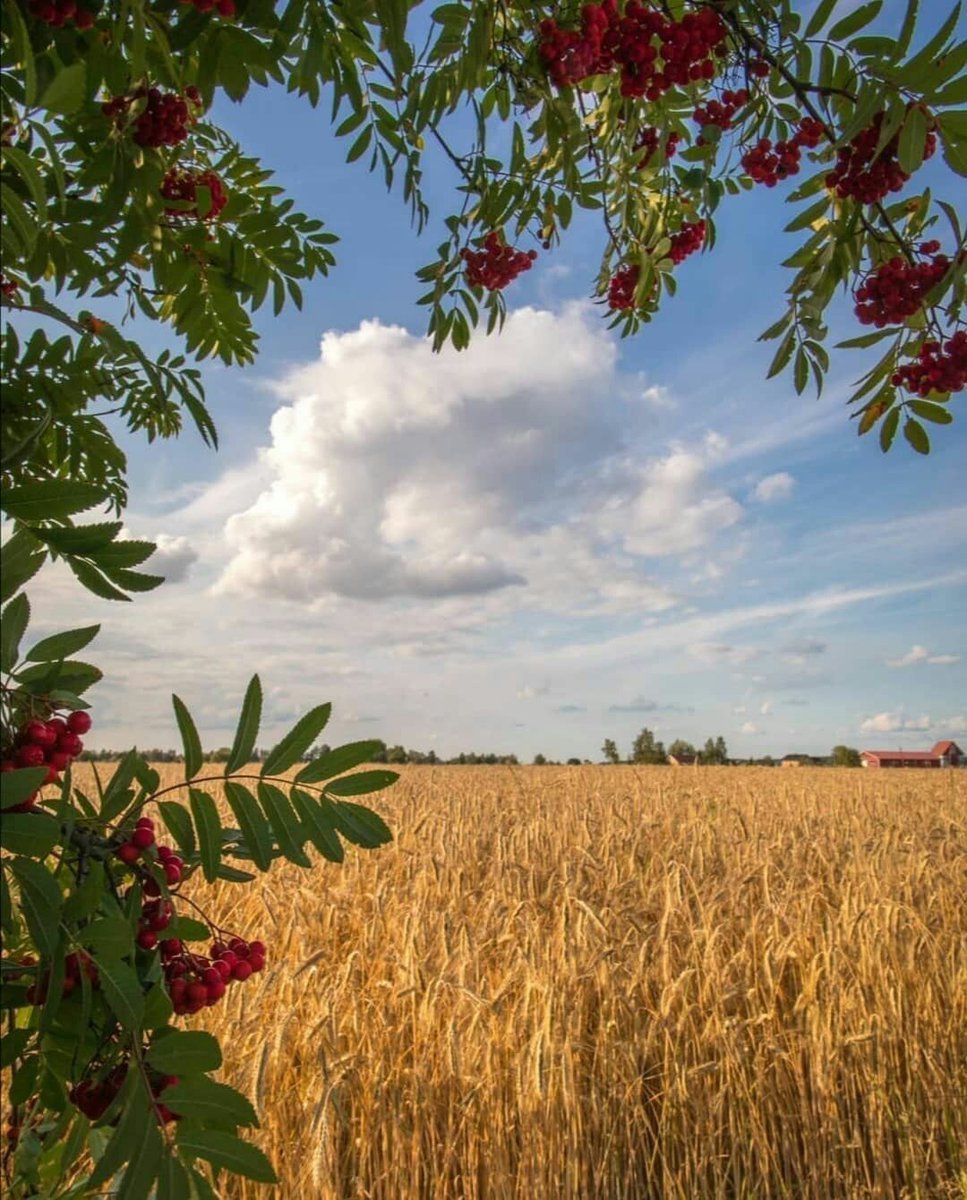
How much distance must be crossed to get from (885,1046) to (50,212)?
3.42m

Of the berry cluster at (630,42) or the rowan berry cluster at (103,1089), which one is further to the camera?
the berry cluster at (630,42)

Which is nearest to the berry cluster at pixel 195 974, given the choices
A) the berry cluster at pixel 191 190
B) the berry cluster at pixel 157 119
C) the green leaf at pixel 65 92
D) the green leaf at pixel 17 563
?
the green leaf at pixel 17 563

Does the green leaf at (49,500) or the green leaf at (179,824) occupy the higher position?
the green leaf at (49,500)

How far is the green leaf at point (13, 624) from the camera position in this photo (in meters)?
0.64

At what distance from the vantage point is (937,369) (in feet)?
4.44

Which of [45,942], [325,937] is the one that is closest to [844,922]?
[325,937]

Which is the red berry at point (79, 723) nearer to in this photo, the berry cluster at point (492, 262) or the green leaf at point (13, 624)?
the green leaf at point (13, 624)

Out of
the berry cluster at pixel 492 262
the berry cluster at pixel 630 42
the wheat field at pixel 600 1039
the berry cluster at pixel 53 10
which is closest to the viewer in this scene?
the berry cluster at pixel 53 10

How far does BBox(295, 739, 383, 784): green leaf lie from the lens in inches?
31.8

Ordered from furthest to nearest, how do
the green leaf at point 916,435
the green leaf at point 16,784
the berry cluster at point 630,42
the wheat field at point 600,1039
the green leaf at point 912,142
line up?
the wheat field at point 600,1039 → the green leaf at point 916,435 → the berry cluster at point 630,42 → the green leaf at point 912,142 → the green leaf at point 16,784

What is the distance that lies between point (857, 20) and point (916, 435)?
602mm

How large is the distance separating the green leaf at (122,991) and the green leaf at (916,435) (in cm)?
133

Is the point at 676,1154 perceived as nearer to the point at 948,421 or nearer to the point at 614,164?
the point at 948,421

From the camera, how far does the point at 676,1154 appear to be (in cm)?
A: 261
